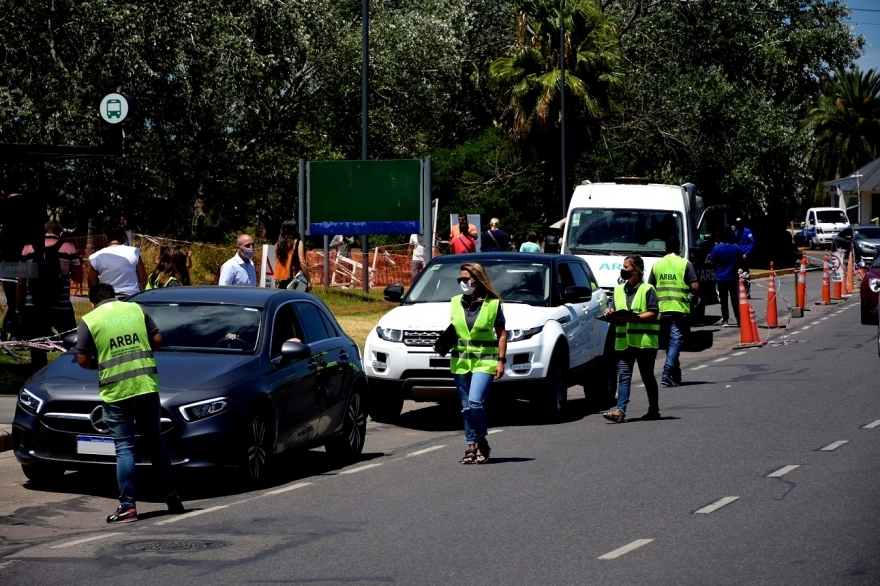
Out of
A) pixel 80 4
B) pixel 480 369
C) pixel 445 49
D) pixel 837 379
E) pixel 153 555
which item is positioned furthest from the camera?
pixel 445 49

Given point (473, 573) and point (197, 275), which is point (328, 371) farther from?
point (197, 275)

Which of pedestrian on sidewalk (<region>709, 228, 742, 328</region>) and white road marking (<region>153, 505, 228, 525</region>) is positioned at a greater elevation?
pedestrian on sidewalk (<region>709, 228, 742, 328</region>)

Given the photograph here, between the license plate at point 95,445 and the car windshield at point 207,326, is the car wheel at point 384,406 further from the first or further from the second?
the license plate at point 95,445

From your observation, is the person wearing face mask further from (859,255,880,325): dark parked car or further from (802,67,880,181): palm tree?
(802,67,880,181): palm tree

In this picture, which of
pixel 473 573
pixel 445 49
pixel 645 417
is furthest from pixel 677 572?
pixel 445 49

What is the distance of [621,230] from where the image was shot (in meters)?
25.3

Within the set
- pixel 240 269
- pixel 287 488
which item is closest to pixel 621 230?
pixel 240 269

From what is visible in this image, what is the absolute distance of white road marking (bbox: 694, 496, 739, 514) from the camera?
9.55 m

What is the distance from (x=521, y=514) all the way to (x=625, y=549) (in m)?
1.36

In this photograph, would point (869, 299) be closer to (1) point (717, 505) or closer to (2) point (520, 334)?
(2) point (520, 334)

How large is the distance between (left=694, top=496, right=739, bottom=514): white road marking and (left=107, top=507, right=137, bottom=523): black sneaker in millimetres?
3724

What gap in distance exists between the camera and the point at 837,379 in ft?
60.2

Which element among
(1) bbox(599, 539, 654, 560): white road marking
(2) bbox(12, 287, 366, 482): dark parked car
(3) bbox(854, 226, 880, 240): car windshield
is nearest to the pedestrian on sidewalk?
(2) bbox(12, 287, 366, 482): dark parked car

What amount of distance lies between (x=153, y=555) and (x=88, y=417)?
230cm
